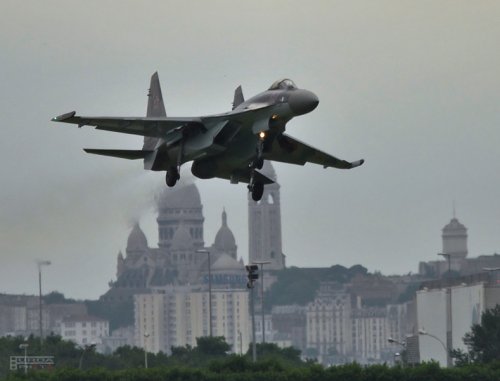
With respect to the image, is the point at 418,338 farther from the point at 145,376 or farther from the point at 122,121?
the point at 122,121

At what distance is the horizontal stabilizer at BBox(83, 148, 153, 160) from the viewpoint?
80500 mm

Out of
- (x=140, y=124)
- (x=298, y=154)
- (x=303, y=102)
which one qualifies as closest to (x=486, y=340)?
(x=298, y=154)

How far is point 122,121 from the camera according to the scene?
79625 mm

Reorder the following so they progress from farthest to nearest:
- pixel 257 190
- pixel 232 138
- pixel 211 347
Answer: pixel 211 347, pixel 257 190, pixel 232 138

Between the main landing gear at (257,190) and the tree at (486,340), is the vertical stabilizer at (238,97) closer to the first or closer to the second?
the main landing gear at (257,190)

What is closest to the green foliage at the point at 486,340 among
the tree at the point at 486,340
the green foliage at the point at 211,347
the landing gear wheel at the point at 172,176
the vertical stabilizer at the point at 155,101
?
the tree at the point at 486,340

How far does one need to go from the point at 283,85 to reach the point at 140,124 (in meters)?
6.86

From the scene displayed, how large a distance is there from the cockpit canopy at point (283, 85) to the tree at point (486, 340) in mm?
70294

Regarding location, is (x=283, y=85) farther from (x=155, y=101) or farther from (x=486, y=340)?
(x=486, y=340)

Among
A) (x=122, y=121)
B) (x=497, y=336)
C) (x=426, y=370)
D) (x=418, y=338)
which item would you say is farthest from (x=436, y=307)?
(x=122, y=121)

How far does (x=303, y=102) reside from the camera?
74500mm

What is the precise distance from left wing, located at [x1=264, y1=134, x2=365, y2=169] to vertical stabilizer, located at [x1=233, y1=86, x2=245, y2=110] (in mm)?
2966

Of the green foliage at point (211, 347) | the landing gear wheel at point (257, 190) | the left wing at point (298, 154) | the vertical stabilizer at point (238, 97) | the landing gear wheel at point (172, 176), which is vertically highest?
the vertical stabilizer at point (238, 97)

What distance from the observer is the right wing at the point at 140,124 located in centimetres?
7862
